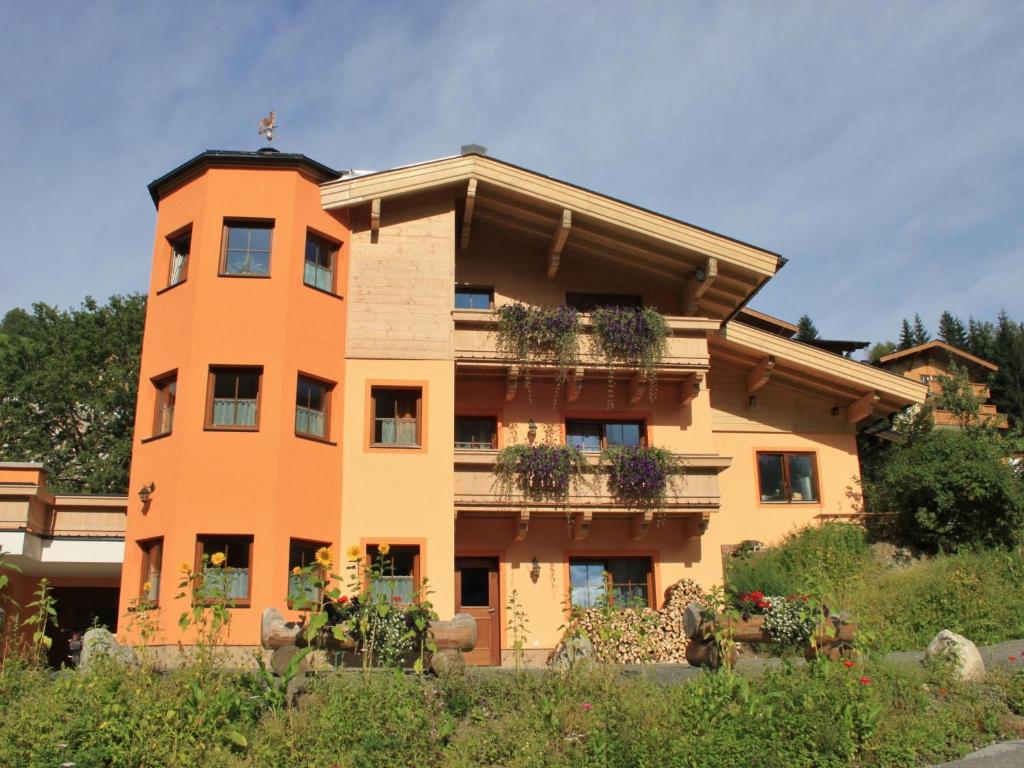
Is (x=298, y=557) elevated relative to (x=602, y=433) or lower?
lower

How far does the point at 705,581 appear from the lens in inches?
801

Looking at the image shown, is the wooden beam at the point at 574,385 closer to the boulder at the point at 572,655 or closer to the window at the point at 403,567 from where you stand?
the window at the point at 403,567

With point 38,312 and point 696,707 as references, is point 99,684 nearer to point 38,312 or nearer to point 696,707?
point 696,707

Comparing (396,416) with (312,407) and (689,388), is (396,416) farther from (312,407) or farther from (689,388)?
(689,388)

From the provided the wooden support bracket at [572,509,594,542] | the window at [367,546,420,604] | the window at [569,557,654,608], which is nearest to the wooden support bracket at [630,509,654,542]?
the window at [569,557,654,608]

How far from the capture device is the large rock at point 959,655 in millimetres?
12430

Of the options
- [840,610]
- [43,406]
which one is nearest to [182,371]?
[840,610]

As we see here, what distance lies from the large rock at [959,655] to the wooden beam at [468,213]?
469 inches

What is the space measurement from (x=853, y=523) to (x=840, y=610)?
10625 millimetres

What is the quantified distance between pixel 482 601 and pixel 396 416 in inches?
163

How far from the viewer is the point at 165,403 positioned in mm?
18188

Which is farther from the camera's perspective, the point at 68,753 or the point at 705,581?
the point at 705,581

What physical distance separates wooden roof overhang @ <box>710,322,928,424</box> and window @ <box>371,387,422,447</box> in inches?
283

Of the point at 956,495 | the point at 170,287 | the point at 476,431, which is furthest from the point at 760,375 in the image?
the point at 170,287
